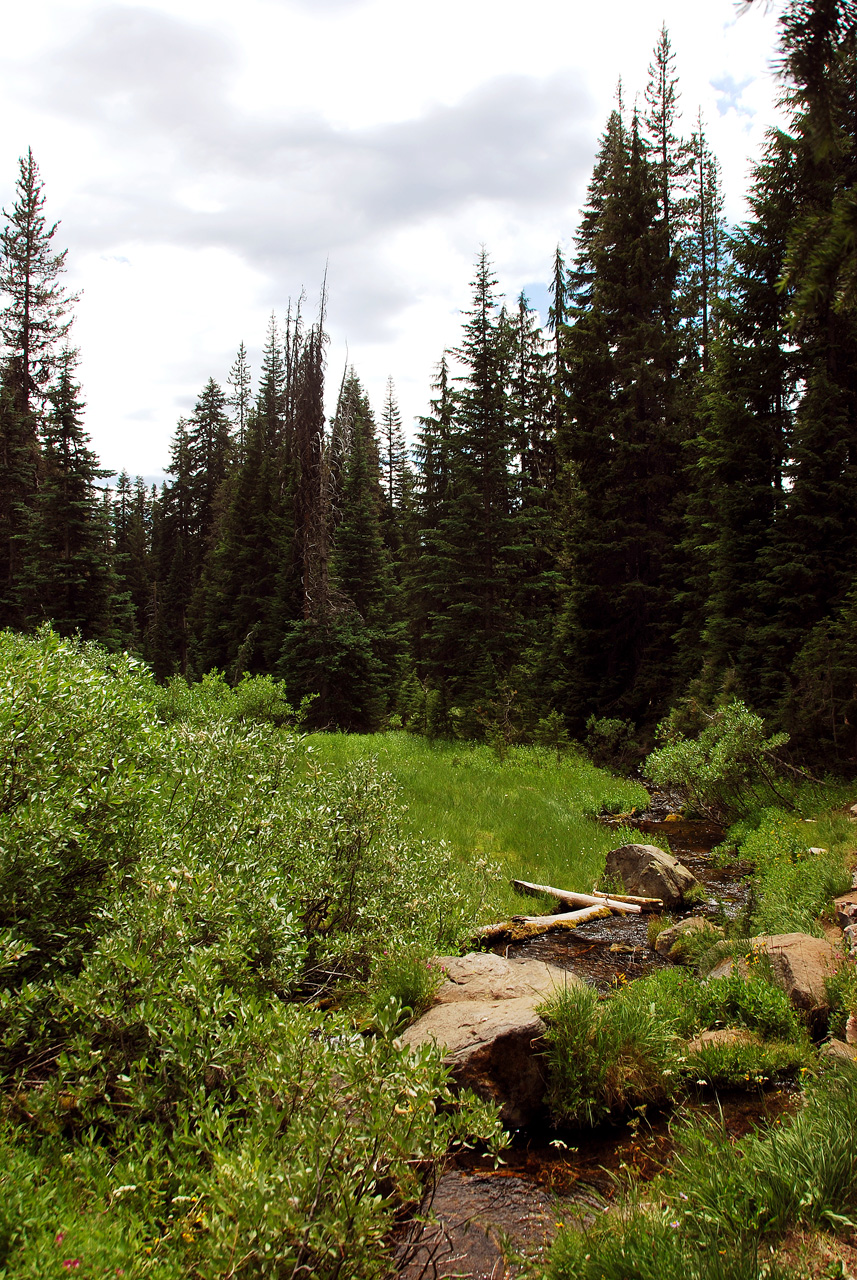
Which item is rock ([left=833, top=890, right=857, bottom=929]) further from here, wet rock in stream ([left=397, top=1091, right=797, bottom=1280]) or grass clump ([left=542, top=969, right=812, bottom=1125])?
wet rock in stream ([left=397, top=1091, right=797, bottom=1280])

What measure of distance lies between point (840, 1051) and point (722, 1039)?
73cm

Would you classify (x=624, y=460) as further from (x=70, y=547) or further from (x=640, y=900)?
(x=70, y=547)

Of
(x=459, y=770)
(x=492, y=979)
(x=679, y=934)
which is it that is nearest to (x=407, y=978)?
(x=492, y=979)

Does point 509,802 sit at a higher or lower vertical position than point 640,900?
higher

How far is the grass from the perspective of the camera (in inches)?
372

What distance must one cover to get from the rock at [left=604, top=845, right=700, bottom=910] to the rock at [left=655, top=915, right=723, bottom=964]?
3.97 feet

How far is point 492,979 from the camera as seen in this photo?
4988 millimetres

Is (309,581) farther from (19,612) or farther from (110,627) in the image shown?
(19,612)

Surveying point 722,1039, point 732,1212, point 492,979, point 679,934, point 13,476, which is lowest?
point 679,934

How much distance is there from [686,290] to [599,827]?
61.4 feet

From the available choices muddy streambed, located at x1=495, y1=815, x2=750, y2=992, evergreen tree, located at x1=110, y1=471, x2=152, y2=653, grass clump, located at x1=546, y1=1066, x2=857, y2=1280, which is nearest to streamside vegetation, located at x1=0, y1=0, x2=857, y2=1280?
grass clump, located at x1=546, y1=1066, x2=857, y2=1280

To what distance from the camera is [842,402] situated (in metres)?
14.0

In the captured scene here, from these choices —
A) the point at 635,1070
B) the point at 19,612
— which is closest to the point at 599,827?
the point at 635,1070

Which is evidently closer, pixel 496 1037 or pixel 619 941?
pixel 496 1037
